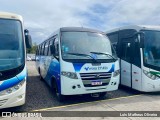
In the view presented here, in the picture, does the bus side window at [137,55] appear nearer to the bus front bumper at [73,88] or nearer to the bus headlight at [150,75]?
the bus headlight at [150,75]

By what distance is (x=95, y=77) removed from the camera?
6.51 meters

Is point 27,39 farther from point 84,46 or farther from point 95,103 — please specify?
point 95,103

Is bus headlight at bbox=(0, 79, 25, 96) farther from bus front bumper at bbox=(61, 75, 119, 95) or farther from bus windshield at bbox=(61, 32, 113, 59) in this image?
bus windshield at bbox=(61, 32, 113, 59)

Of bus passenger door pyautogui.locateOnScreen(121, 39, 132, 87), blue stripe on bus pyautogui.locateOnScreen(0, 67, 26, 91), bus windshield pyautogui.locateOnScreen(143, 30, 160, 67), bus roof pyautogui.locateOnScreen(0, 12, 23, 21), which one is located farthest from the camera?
bus passenger door pyautogui.locateOnScreen(121, 39, 132, 87)

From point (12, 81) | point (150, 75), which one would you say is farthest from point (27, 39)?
point (150, 75)

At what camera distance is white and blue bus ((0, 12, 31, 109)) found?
535 centimetres

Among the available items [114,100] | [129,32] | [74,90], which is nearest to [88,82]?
[74,90]

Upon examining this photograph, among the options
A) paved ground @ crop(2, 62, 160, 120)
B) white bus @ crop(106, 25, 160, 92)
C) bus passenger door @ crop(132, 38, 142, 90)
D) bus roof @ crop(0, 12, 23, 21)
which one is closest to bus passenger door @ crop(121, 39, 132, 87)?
white bus @ crop(106, 25, 160, 92)

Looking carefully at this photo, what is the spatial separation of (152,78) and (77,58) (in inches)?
138

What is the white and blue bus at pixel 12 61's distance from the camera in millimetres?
5348

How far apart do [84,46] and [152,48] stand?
319cm

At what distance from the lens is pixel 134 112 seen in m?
5.81

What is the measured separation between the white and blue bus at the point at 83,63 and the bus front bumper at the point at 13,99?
4.31 feet

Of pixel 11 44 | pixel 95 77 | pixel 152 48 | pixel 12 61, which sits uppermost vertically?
pixel 11 44
